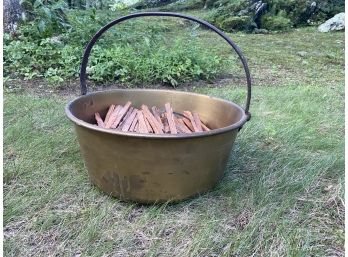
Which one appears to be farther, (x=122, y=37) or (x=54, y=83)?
(x=122, y=37)

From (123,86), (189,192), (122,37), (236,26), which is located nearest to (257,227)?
(189,192)

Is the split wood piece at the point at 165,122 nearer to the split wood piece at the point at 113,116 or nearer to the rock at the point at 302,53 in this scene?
the split wood piece at the point at 113,116

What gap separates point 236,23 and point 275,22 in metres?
0.79

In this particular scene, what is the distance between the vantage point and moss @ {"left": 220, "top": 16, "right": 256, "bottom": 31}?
6.83m

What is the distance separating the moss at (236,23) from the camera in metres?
6.83

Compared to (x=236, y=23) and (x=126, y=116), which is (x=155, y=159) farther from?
(x=236, y=23)

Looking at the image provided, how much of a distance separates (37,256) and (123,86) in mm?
2308

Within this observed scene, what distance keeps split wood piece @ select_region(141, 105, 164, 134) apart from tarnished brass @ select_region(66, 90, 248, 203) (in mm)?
316

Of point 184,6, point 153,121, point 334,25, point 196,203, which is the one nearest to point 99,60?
point 153,121

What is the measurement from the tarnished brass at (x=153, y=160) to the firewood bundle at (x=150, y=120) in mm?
193

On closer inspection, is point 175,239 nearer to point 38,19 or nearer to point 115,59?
point 115,59

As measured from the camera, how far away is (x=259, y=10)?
7332 mm

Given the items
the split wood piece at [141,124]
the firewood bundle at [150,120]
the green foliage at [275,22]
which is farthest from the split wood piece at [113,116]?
the green foliage at [275,22]

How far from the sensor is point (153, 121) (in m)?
1.96
